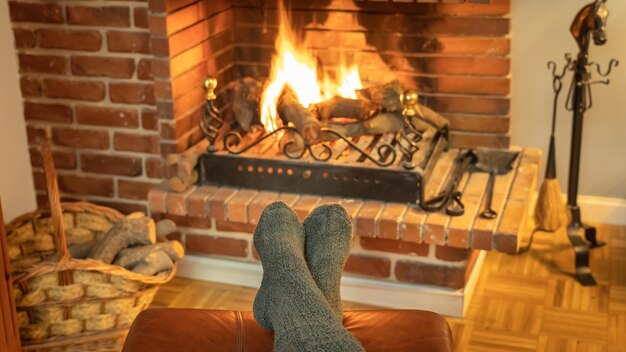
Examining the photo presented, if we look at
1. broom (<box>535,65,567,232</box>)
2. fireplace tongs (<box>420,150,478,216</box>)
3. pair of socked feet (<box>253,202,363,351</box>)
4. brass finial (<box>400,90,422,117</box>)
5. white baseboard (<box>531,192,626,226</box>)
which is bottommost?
white baseboard (<box>531,192,626,226</box>)

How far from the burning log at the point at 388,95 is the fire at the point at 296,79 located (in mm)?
92

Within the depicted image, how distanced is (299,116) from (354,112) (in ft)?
0.54

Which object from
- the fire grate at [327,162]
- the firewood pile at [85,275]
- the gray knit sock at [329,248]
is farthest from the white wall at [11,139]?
the gray knit sock at [329,248]

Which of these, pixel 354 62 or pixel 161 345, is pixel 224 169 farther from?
pixel 161 345

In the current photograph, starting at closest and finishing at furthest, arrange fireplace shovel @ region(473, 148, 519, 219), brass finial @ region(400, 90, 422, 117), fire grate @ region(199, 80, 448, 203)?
brass finial @ region(400, 90, 422, 117), fire grate @ region(199, 80, 448, 203), fireplace shovel @ region(473, 148, 519, 219)

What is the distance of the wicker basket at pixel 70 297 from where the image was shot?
209 cm

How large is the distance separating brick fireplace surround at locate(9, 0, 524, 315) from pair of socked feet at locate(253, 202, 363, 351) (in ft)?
1.76

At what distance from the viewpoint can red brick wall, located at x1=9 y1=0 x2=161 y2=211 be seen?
2.46 metres

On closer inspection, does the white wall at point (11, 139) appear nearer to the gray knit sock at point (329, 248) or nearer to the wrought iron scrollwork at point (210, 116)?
the wrought iron scrollwork at point (210, 116)

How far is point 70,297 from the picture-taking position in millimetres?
2129

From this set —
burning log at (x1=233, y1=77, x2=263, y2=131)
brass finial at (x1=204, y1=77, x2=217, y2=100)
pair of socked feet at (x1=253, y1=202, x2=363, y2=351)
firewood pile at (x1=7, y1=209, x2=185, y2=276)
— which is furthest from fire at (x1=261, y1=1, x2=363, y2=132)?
pair of socked feet at (x1=253, y1=202, x2=363, y2=351)

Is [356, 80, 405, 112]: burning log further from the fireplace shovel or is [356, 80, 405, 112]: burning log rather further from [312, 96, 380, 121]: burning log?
the fireplace shovel

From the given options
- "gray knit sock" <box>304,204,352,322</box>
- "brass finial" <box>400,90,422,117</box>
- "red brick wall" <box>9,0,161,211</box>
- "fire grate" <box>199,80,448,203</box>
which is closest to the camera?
"gray knit sock" <box>304,204,352,322</box>

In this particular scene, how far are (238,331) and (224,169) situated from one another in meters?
0.92
